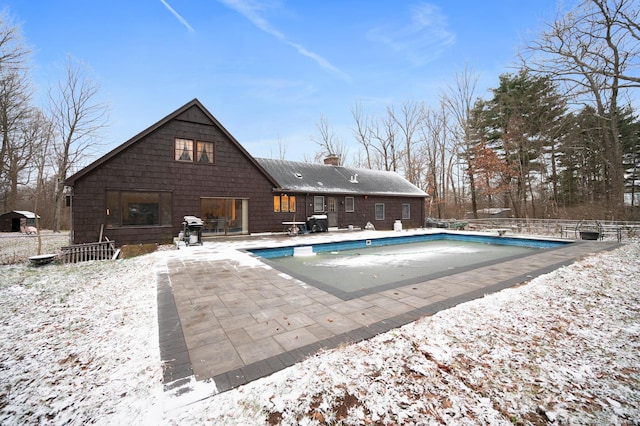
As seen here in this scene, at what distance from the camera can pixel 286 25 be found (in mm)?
11016

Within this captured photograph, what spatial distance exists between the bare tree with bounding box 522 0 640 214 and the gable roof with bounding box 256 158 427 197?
8.60 meters

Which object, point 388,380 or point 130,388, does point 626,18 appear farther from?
point 130,388

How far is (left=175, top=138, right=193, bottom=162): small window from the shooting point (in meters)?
9.94

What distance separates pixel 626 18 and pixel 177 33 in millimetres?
17969

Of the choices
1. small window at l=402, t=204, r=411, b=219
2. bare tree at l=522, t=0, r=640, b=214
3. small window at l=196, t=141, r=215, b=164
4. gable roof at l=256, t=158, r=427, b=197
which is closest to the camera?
bare tree at l=522, t=0, r=640, b=214

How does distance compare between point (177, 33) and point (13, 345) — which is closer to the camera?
point (13, 345)

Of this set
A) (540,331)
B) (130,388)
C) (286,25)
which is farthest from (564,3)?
(130,388)

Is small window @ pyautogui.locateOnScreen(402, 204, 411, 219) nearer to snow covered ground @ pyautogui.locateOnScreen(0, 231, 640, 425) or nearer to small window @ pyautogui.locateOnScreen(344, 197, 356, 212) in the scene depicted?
small window @ pyautogui.locateOnScreen(344, 197, 356, 212)

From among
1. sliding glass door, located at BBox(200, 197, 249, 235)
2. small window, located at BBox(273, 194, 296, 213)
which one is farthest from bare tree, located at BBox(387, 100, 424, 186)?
sliding glass door, located at BBox(200, 197, 249, 235)

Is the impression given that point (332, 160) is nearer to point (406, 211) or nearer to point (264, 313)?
point (406, 211)

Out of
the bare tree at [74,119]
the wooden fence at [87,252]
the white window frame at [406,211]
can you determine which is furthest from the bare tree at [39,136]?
the white window frame at [406,211]

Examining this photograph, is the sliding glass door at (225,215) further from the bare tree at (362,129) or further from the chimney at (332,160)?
the bare tree at (362,129)

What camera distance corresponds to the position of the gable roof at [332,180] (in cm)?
1333

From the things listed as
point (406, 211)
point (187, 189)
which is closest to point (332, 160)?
point (406, 211)
